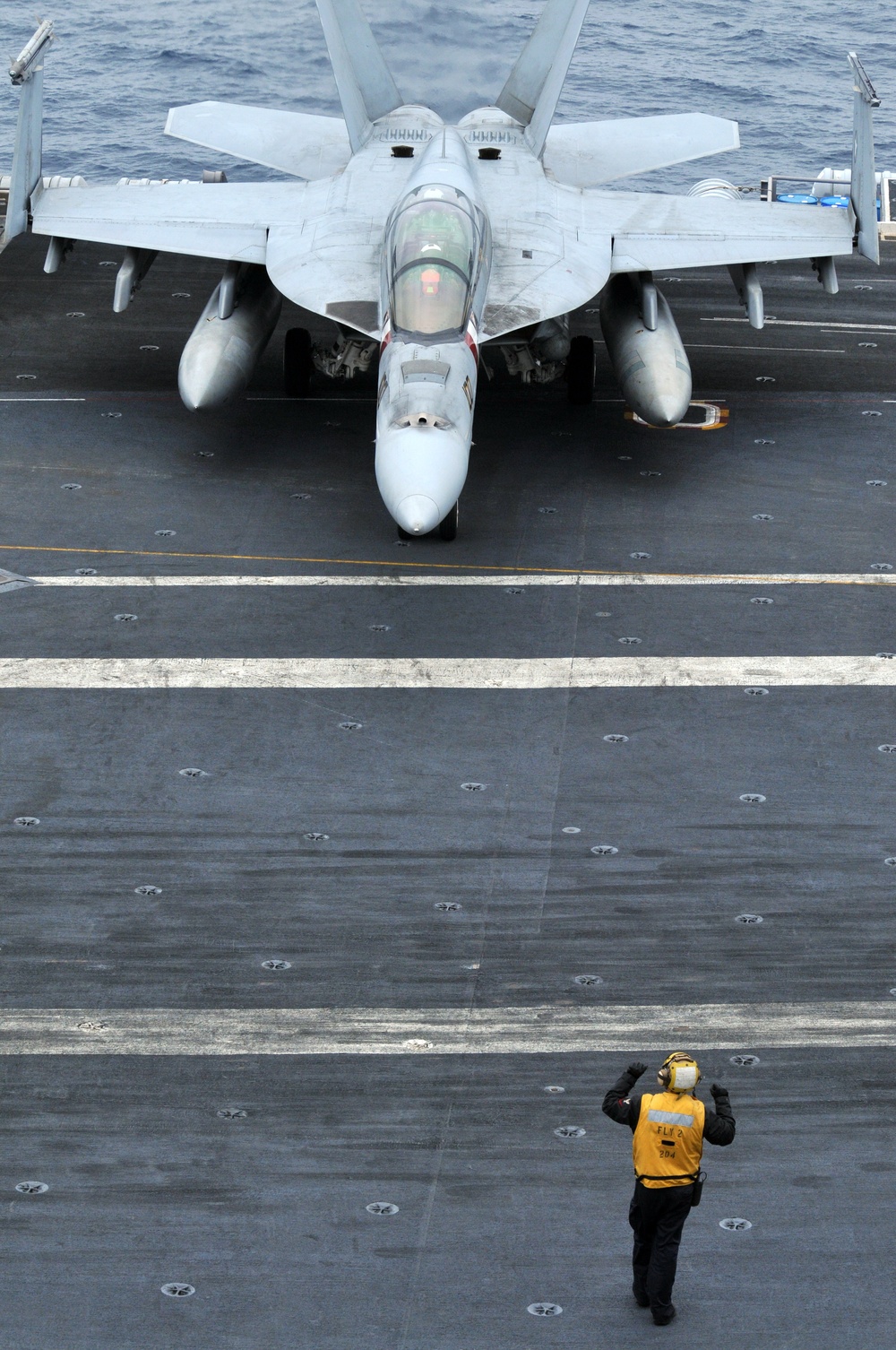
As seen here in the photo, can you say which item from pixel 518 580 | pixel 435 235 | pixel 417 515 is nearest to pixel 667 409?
pixel 435 235

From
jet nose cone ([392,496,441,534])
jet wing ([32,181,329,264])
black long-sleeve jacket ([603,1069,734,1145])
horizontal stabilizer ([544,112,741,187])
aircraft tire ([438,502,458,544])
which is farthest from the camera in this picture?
horizontal stabilizer ([544,112,741,187])

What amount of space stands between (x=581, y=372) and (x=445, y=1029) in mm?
17586

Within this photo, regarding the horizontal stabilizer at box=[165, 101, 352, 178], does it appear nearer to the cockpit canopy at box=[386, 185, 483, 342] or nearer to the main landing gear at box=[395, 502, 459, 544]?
the cockpit canopy at box=[386, 185, 483, 342]

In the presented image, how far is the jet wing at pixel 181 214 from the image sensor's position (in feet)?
101

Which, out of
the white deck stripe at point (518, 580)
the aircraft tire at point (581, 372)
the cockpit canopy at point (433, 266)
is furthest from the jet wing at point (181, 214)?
the white deck stripe at point (518, 580)

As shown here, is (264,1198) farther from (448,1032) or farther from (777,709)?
(777,709)

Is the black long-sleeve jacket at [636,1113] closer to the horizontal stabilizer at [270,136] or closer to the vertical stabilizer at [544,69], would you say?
the vertical stabilizer at [544,69]

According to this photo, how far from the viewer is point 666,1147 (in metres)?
12.6

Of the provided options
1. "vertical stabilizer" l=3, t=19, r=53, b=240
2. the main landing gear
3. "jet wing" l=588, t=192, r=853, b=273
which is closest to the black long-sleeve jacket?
the main landing gear

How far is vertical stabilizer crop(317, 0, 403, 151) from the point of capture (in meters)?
34.2

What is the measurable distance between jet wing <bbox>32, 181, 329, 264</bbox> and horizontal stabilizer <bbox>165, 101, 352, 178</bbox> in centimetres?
140

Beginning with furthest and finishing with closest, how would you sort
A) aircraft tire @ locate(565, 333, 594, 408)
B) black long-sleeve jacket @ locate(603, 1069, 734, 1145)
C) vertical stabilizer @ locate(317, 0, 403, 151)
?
vertical stabilizer @ locate(317, 0, 403, 151), aircraft tire @ locate(565, 333, 594, 408), black long-sleeve jacket @ locate(603, 1069, 734, 1145)

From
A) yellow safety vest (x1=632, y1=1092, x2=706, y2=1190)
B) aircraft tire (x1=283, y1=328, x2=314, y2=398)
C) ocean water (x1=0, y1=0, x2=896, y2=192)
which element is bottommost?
ocean water (x1=0, y1=0, x2=896, y2=192)

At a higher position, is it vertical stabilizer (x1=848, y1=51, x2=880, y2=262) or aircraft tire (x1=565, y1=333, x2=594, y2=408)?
vertical stabilizer (x1=848, y1=51, x2=880, y2=262)
